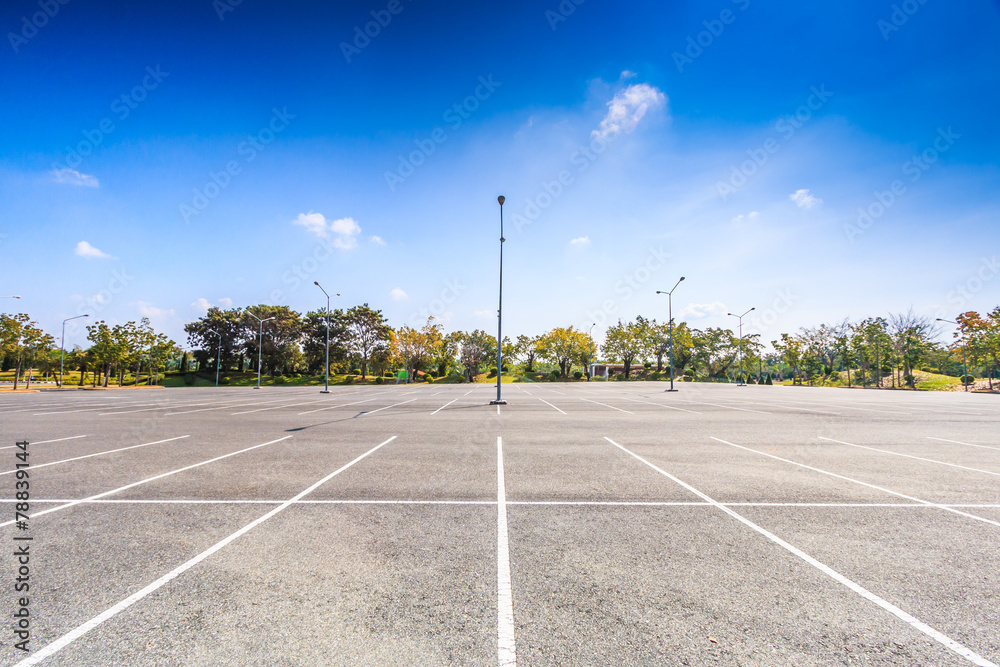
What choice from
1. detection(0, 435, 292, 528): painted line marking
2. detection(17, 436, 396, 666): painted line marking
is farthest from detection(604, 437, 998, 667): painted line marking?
detection(0, 435, 292, 528): painted line marking

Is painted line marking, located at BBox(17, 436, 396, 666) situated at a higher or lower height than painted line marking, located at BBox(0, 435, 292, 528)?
higher

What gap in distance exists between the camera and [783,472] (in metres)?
7.35

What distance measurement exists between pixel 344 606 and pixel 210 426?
1277cm

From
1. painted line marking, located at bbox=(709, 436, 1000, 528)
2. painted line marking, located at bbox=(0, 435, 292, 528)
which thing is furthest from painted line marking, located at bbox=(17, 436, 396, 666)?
painted line marking, located at bbox=(709, 436, 1000, 528)

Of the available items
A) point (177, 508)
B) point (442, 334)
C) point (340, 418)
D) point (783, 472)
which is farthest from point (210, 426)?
point (442, 334)

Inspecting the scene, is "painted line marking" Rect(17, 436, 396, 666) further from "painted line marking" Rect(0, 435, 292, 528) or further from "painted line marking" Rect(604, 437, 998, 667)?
"painted line marking" Rect(604, 437, 998, 667)

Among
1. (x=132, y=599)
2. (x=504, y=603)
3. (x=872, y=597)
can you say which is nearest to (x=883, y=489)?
(x=872, y=597)

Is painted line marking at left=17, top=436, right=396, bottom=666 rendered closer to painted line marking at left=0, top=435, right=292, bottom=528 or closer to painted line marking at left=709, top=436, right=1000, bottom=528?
painted line marking at left=0, top=435, right=292, bottom=528

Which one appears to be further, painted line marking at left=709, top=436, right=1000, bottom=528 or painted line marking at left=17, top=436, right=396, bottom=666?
painted line marking at left=709, top=436, right=1000, bottom=528

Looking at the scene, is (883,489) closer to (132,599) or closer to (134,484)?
(132,599)

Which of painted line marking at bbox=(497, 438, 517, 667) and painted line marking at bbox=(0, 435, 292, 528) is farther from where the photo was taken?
painted line marking at bbox=(0, 435, 292, 528)

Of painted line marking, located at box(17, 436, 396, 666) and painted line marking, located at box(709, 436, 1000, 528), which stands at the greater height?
painted line marking, located at box(17, 436, 396, 666)

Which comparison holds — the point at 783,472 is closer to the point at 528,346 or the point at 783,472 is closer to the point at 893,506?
the point at 893,506

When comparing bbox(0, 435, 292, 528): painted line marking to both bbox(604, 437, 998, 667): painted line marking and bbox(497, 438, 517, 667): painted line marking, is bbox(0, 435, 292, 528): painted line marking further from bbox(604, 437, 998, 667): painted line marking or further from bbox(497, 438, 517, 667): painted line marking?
bbox(604, 437, 998, 667): painted line marking
